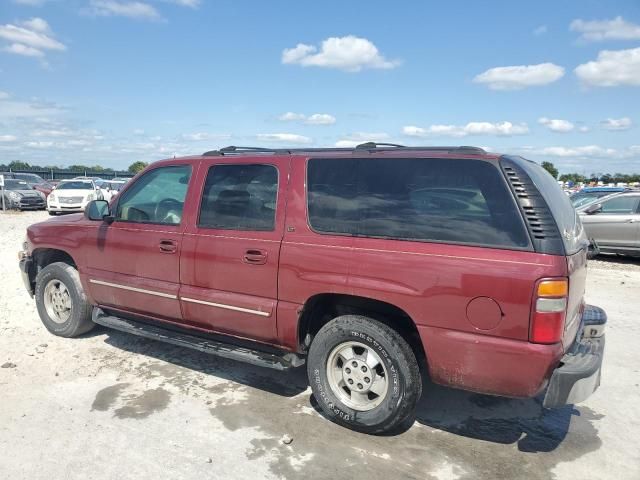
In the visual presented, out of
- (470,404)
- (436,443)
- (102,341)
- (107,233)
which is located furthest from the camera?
(102,341)

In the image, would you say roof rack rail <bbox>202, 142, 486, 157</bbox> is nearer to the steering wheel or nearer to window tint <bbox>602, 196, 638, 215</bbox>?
the steering wheel

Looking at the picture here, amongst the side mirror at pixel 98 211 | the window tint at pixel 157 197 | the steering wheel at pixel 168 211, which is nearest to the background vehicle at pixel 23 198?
the side mirror at pixel 98 211

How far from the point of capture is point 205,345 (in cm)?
424

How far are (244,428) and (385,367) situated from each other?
3.64ft

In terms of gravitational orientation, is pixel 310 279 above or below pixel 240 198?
below

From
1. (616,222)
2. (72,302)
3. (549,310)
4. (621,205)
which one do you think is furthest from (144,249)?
(621,205)

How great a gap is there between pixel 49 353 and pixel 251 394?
7.33ft

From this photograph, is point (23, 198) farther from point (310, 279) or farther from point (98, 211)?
point (310, 279)

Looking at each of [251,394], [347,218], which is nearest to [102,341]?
[251,394]

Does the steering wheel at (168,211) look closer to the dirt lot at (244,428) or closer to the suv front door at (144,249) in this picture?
the suv front door at (144,249)

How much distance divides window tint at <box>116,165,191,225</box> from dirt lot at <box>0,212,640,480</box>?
1.38 metres

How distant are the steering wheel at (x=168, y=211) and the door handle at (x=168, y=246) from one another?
197mm

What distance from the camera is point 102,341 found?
539cm

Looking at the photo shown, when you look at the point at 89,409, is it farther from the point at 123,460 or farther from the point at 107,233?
the point at 107,233
